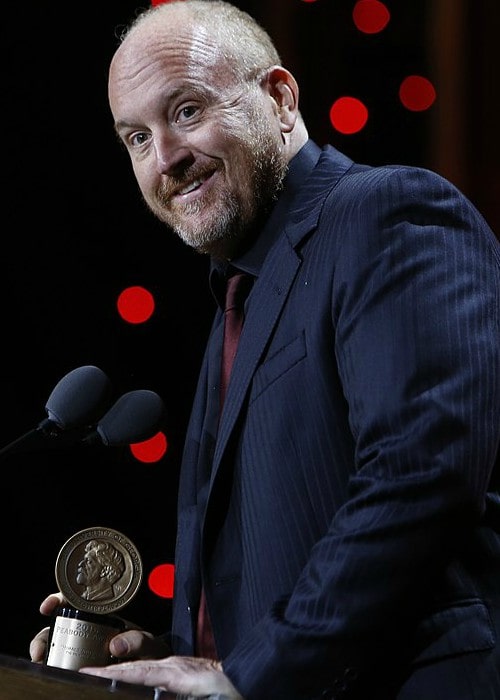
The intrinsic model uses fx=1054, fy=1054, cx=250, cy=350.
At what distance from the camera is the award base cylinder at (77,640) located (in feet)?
4.26

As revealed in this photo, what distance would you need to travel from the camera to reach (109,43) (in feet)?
7.98

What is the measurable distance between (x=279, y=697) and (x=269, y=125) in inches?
36.6

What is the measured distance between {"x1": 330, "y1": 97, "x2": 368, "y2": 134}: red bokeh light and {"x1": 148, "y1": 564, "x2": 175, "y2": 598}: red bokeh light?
1063 mm

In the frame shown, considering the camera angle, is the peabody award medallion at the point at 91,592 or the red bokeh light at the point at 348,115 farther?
the red bokeh light at the point at 348,115

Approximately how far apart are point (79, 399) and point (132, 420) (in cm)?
9

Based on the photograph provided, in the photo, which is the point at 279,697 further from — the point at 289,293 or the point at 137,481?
the point at 137,481

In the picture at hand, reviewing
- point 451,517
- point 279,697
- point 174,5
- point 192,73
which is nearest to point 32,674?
point 279,697

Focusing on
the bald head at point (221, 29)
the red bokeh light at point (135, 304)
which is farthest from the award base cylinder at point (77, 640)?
the red bokeh light at point (135, 304)

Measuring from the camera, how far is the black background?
2.33 metres

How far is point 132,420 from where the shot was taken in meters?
1.53

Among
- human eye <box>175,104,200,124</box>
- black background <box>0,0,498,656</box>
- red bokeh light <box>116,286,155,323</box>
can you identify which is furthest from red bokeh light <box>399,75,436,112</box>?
human eye <box>175,104,200,124</box>

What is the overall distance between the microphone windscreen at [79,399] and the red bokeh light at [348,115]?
3.54 feet

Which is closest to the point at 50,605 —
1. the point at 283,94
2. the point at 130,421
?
the point at 130,421

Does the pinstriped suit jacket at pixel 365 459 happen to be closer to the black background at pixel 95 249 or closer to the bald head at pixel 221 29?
the bald head at pixel 221 29
